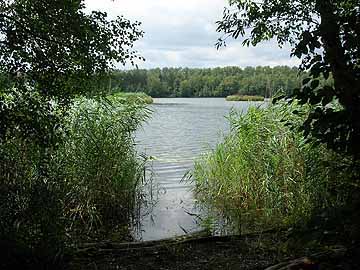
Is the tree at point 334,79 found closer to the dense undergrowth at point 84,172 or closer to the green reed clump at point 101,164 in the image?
the dense undergrowth at point 84,172

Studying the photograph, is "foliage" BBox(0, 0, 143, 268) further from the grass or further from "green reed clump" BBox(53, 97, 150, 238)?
the grass

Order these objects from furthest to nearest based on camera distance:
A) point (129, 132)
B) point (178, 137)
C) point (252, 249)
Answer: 1. point (178, 137)
2. point (129, 132)
3. point (252, 249)

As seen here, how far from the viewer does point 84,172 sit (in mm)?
5691

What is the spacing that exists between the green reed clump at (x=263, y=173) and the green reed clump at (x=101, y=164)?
131 centimetres

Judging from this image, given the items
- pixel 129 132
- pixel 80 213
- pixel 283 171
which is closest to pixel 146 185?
pixel 129 132

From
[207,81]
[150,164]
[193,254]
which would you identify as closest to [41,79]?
[193,254]

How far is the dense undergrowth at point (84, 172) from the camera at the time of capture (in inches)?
127

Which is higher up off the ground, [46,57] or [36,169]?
[46,57]

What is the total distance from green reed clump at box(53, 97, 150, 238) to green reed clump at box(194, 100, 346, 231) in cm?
131

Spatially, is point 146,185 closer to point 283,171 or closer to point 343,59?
point 283,171

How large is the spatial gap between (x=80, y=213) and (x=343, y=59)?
163 inches

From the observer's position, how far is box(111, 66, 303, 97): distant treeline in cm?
610

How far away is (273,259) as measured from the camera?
3.77 m

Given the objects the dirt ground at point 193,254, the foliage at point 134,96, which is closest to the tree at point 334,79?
the dirt ground at point 193,254
